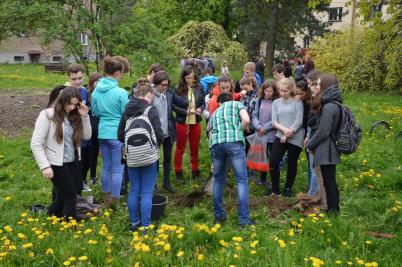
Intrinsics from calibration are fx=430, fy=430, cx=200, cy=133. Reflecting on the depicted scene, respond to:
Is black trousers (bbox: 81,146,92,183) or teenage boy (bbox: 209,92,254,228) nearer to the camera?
teenage boy (bbox: 209,92,254,228)

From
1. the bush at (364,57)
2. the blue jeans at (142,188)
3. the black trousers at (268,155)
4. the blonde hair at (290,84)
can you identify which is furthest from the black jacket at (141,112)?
the bush at (364,57)

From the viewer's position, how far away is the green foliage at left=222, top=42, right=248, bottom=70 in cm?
2378

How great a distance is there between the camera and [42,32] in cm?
1018

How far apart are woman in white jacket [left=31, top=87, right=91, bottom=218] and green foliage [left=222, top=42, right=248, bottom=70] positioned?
19.1 metres

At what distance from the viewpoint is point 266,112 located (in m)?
6.80

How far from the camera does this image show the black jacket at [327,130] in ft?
16.2

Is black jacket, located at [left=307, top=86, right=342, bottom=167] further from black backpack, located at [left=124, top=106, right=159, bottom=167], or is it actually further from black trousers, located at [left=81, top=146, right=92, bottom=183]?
black trousers, located at [left=81, top=146, right=92, bottom=183]

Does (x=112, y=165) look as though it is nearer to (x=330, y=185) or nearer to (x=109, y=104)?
(x=109, y=104)

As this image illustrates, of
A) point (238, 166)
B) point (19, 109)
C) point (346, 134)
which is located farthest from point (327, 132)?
point (19, 109)

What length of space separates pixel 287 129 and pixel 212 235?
2.41 meters

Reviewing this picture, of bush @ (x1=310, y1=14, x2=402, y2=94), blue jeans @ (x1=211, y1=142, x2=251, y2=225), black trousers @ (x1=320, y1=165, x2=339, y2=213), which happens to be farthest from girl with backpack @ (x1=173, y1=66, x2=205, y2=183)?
bush @ (x1=310, y1=14, x2=402, y2=94)

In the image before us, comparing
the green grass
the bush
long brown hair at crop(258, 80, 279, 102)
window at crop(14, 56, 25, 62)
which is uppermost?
window at crop(14, 56, 25, 62)

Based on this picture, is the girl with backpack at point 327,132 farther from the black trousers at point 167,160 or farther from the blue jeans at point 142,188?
the black trousers at point 167,160

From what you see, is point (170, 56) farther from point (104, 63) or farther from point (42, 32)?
point (104, 63)
